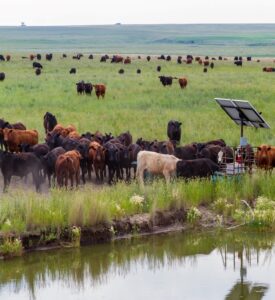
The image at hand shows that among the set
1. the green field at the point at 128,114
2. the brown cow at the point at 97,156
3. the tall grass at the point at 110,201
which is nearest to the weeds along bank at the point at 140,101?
the green field at the point at 128,114

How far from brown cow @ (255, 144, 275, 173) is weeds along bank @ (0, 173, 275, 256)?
49.9 inches

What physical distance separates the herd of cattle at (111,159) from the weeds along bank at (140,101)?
459cm

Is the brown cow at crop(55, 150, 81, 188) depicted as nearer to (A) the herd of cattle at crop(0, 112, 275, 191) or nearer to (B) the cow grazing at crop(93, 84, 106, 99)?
(A) the herd of cattle at crop(0, 112, 275, 191)

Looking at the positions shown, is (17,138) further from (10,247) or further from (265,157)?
(10,247)

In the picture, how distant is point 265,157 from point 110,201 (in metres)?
5.69

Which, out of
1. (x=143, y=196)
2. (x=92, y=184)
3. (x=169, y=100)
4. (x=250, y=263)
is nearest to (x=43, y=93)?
(x=169, y=100)

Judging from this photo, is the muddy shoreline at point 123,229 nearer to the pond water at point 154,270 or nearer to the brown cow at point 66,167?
the pond water at point 154,270

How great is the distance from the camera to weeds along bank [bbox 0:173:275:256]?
16406 millimetres

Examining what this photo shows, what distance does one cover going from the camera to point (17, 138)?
2594 cm

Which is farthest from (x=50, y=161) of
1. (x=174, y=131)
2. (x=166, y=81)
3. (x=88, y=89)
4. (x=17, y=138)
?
(x=166, y=81)

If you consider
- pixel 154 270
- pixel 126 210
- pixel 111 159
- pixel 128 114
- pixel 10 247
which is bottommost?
pixel 154 270

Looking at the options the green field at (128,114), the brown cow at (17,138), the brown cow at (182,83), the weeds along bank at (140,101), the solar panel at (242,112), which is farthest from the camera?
the brown cow at (182,83)

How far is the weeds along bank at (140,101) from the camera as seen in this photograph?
31344mm

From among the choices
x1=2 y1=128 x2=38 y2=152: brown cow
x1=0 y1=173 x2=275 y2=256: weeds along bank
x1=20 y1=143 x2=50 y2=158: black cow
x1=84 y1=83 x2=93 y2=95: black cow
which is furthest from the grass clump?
x1=84 y1=83 x2=93 y2=95: black cow
